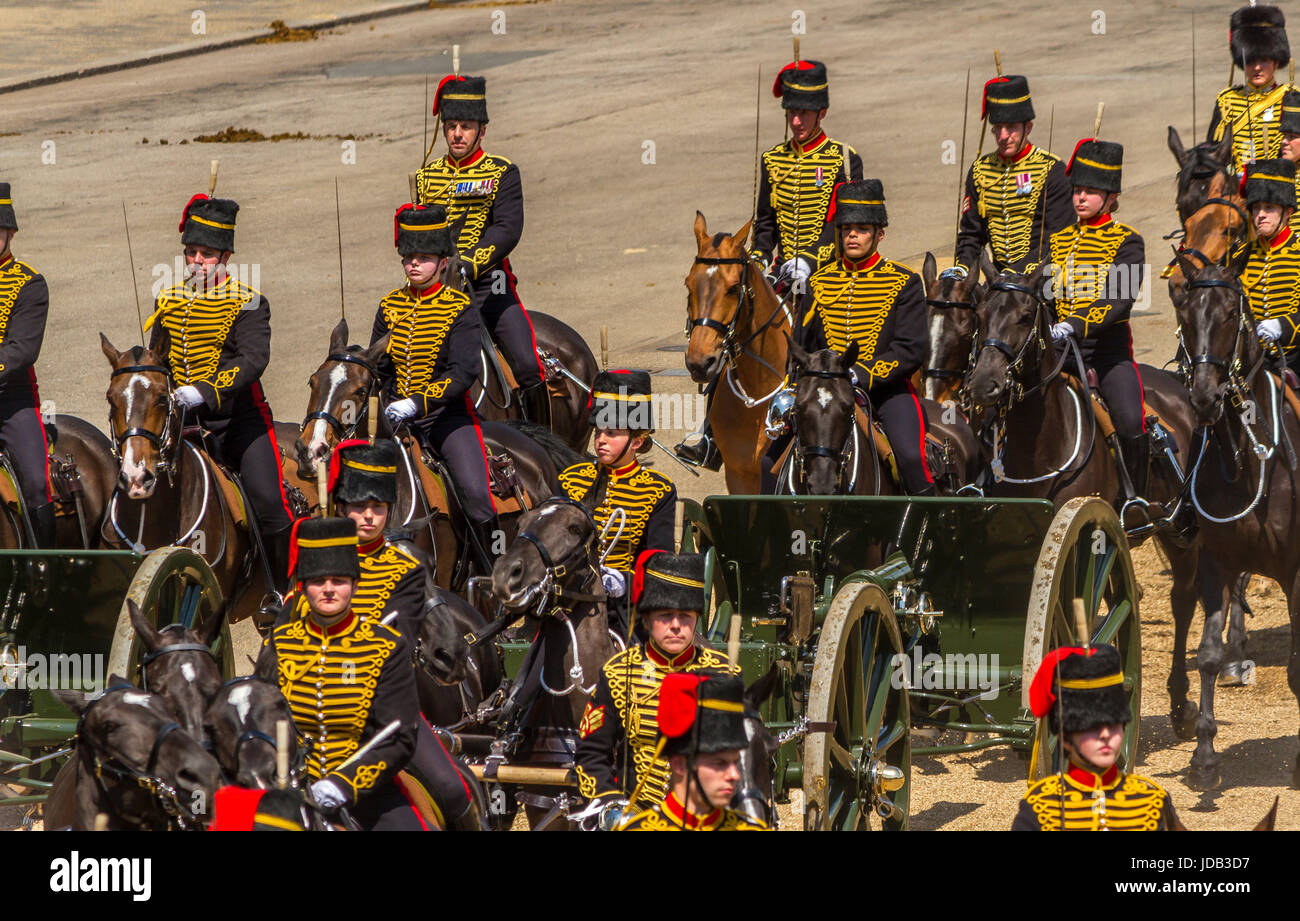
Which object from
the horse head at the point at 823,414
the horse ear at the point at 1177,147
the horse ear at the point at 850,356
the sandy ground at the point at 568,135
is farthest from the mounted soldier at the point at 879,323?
the horse ear at the point at 1177,147

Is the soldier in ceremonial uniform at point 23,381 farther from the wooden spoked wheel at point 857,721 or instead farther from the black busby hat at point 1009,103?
the black busby hat at point 1009,103

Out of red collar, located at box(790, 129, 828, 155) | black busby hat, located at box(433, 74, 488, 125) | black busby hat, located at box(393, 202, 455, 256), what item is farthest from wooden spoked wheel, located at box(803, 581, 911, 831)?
red collar, located at box(790, 129, 828, 155)

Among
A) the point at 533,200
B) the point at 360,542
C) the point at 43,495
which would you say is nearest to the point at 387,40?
the point at 533,200

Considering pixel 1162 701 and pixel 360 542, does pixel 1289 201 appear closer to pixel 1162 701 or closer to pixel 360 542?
pixel 1162 701

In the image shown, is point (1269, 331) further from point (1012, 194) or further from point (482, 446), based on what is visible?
point (482, 446)

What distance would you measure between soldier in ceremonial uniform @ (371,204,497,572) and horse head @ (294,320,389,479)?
432 millimetres

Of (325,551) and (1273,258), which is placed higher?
(1273,258)

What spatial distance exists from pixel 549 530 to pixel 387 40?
25.7 meters

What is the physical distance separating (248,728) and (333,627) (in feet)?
2.53

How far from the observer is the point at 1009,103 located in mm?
13281

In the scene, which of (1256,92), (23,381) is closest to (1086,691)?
(23,381)

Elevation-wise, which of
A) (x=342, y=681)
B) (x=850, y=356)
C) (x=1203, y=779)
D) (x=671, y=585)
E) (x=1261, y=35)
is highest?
(x=1261, y=35)

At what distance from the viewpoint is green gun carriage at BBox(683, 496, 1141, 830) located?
8.63m

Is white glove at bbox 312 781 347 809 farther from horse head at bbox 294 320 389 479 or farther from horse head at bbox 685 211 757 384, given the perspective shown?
horse head at bbox 685 211 757 384
